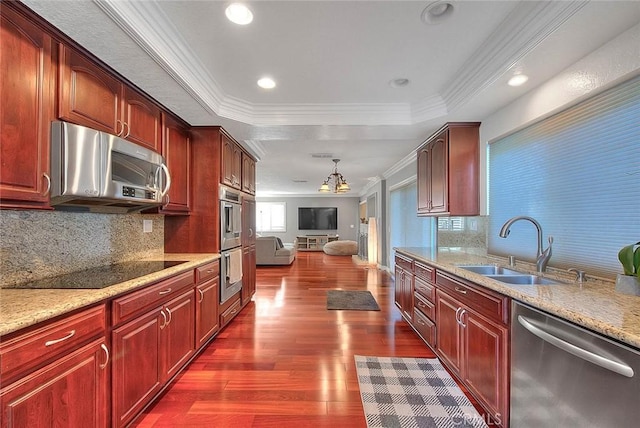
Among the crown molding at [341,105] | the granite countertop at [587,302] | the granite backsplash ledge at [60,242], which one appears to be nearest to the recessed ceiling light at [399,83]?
the crown molding at [341,105]

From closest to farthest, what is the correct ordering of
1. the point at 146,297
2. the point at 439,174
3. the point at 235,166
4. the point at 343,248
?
the point at 146,297 → the point at 439,174 → the point at 235,166 → the point at 343,248

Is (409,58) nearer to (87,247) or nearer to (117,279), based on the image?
(117,279)

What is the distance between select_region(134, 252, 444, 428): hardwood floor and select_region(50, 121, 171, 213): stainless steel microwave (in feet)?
4.71

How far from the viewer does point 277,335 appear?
2.90m

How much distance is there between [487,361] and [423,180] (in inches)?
94.8

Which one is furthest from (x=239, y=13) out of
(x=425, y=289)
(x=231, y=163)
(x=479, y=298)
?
(x=425, y=289)

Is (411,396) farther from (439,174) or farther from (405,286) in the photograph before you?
(439,174)

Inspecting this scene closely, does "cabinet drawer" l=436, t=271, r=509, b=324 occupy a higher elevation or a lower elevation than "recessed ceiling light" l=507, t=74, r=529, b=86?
lower

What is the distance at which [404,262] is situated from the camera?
3205 millimetres

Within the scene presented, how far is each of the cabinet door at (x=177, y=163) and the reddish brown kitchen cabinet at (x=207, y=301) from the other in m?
0.69

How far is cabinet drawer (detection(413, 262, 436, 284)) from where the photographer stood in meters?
2.39

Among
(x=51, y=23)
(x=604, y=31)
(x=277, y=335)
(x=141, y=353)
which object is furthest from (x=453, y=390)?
(x=51, y=23)

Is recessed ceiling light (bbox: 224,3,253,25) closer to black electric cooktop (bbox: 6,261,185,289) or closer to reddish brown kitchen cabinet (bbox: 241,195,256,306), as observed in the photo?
black electric cooktop (bbox: 6,261,185,289)

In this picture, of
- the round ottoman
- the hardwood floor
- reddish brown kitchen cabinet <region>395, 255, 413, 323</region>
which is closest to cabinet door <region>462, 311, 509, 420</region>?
the hardwood floor
